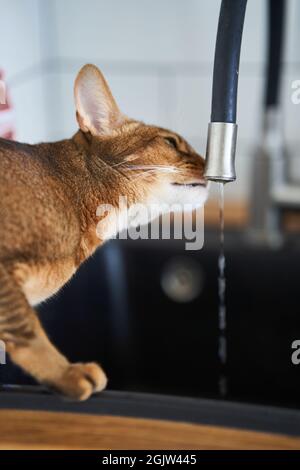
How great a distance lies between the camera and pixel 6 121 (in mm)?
404

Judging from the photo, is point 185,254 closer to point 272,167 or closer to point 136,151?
point 272,167

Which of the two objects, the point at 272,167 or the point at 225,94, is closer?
the point at 225,94

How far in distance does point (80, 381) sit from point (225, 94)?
19cm

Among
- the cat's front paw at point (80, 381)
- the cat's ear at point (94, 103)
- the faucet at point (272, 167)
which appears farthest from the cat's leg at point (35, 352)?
the faucet at point (272, 167)

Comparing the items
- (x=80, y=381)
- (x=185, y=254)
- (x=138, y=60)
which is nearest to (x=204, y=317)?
(x=185, y=254)

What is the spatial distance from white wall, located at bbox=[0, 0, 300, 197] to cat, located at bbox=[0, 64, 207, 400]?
0.03m

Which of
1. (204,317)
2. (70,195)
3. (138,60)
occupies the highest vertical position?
(138,60)

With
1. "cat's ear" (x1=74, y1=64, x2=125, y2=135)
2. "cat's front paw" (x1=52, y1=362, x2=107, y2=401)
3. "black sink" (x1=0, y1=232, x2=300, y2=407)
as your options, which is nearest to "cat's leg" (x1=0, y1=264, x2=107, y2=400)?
"cat's front paw" (x1=52, y1=362, x2=107, y2=401)

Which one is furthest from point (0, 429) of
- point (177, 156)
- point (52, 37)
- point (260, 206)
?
point (260, 206)

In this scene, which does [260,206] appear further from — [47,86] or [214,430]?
[214,430]

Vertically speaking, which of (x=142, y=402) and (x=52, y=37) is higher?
(x=52, y=37)

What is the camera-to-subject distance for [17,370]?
0.37 metres

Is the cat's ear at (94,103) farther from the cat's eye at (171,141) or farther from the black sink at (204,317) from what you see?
the black sink at (204,317)
